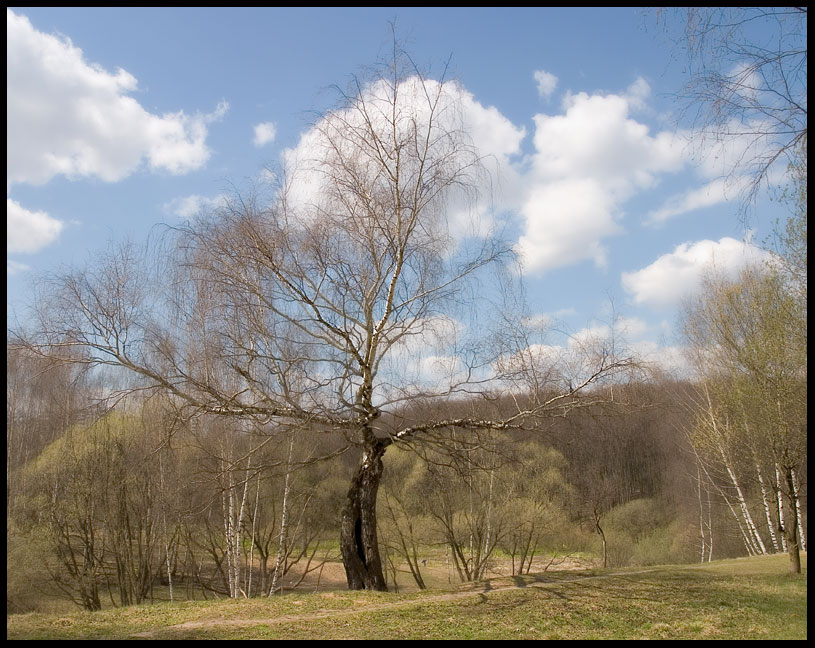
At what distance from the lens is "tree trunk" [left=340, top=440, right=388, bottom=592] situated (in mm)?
10414

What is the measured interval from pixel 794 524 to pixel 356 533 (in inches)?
328

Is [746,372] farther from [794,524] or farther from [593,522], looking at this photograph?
[593,522]

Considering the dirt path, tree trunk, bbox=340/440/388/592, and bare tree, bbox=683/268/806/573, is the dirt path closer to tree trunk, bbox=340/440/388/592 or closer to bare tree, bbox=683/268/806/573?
tree trunk, bbox=340/440/388/592

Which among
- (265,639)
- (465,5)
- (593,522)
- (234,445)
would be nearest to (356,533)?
(265,639)

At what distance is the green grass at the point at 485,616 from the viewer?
733cm

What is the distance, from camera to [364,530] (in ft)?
34.2

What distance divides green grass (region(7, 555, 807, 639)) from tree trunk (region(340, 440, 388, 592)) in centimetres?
65

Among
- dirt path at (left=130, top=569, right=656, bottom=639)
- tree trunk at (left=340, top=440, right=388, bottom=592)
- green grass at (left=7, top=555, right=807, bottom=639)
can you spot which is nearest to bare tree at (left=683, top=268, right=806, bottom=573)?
green grass at (left=7, top=555, right=807, bottom=639)

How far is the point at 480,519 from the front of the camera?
21109 mm

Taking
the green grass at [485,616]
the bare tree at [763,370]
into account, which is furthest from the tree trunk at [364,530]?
the bare tree at [763,370]
